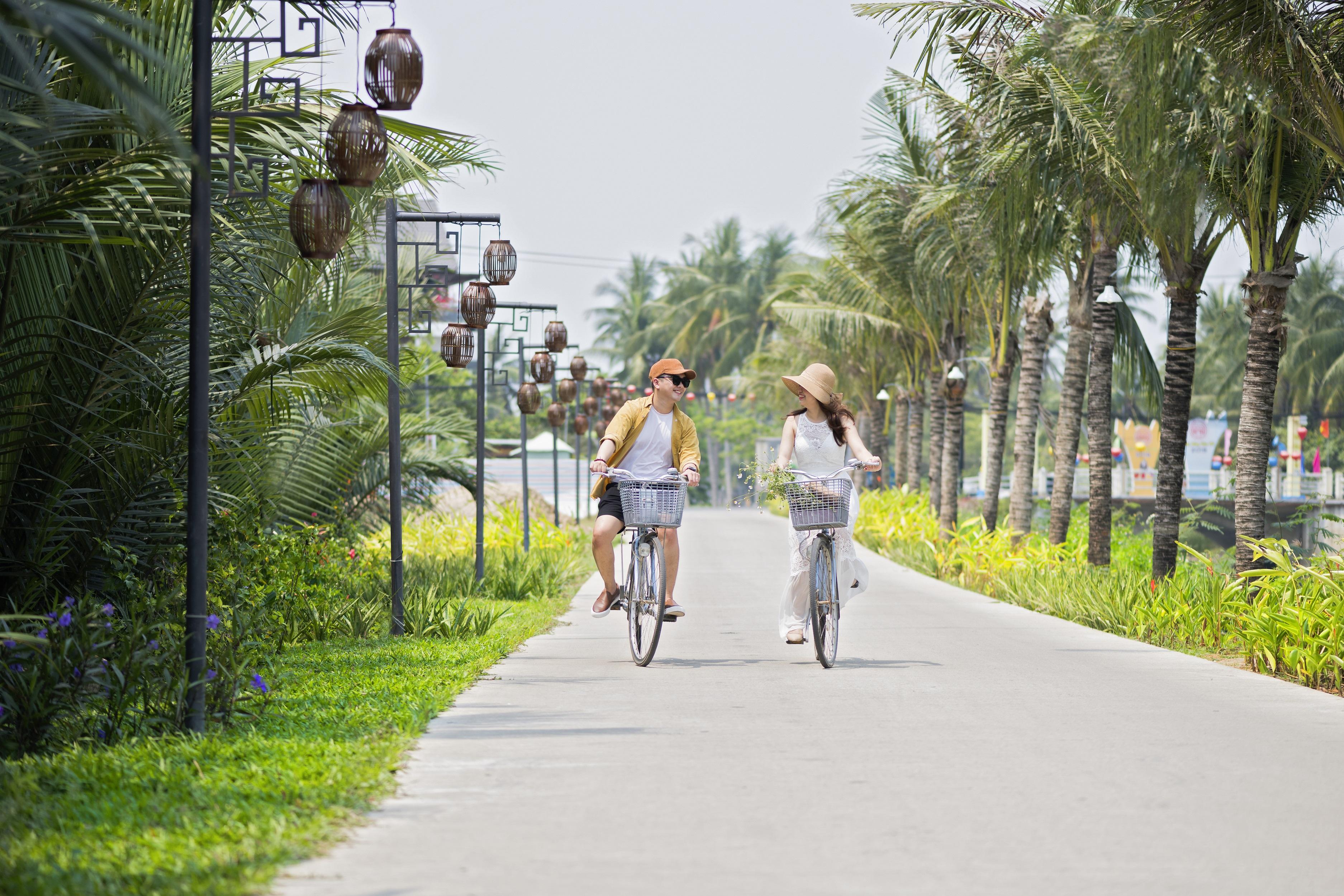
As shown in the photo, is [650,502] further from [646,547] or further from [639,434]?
[639,434]

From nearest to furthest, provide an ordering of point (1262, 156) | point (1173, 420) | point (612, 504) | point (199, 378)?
1. point (199, 378)
2. point (612, 504)
3. point (1262, 156)
4. point (1173, 420)

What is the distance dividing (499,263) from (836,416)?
24.9 ft

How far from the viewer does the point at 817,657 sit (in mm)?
10258

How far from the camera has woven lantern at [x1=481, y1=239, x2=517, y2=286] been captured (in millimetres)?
16906

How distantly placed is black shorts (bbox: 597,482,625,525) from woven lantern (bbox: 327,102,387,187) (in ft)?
10.2

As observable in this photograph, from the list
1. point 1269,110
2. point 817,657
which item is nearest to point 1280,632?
point 817,657

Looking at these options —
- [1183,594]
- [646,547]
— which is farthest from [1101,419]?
[646,547]

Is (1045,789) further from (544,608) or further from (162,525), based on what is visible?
(544,608)

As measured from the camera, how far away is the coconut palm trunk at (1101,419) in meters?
17.7

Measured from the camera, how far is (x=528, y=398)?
78.9 ft

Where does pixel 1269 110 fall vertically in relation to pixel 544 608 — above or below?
above

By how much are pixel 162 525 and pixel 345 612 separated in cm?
284

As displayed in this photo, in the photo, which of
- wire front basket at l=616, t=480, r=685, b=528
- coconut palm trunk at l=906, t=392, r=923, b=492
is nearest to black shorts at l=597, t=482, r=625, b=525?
wire front basket at l=616, t=480, r=685, b=528

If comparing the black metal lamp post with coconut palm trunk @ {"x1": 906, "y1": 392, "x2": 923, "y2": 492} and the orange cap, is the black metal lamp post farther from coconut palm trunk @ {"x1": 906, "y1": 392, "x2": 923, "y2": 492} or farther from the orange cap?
coconut palm trunk @ {"x1": 906, "y1": 392, "x2": 923, "y2": 492}
